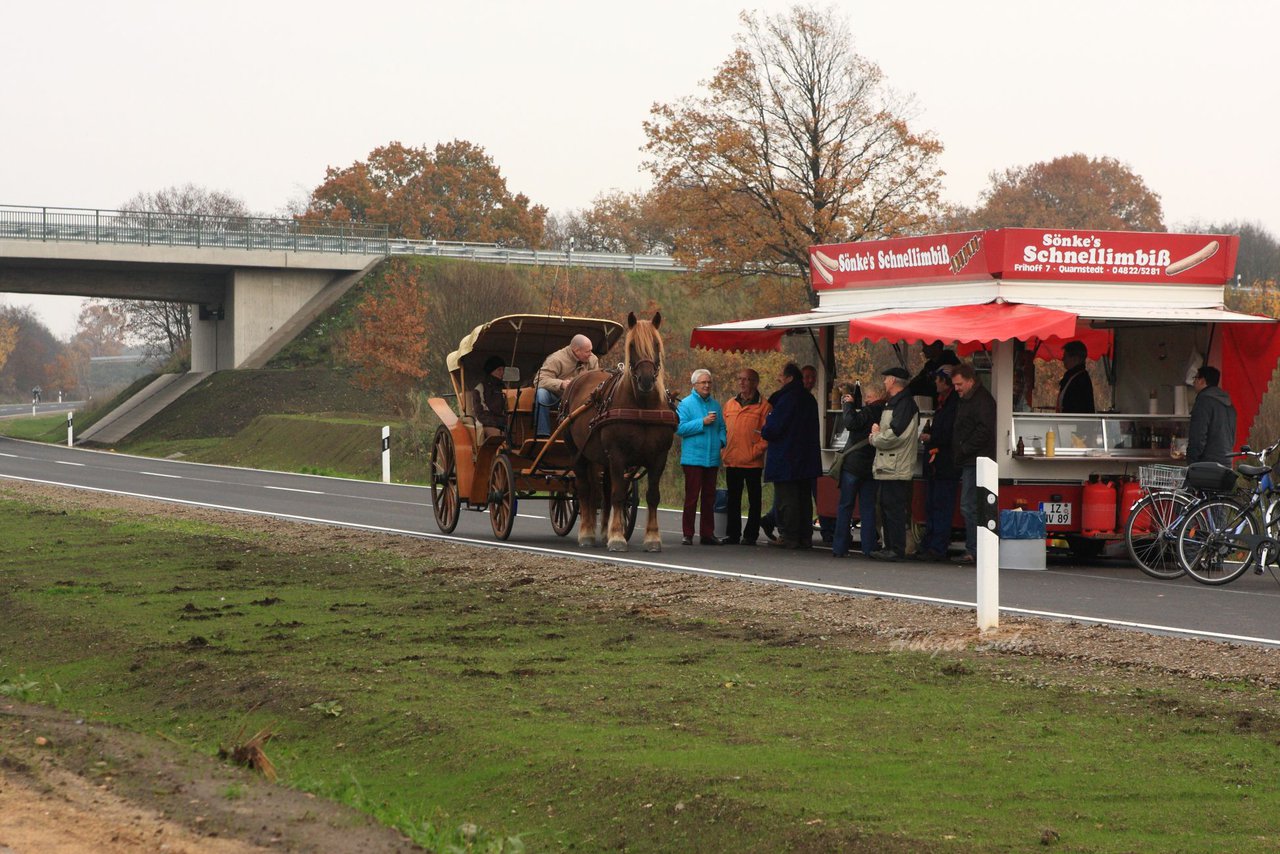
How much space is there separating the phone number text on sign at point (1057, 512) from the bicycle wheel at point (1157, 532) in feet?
2.41

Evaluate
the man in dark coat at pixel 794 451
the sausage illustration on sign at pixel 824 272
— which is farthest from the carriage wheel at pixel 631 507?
the sausage illustration on sign at pixel 824 272

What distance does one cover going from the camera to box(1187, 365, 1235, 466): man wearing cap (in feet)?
52.7

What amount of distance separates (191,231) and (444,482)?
49.5 meters

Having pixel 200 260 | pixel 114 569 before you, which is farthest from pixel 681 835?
pixel 200 260

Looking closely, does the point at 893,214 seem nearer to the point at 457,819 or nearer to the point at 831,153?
the point at 831,153

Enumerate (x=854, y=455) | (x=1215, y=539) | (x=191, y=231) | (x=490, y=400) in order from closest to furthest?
(x=1215, y=539), (x=854, y=455), (x=490, y=400), (x=191, y=231)

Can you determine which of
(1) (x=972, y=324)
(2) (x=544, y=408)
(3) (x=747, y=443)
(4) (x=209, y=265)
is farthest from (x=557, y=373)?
(4) (x=209, y=265)

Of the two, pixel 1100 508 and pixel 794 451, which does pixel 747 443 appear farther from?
pixel 1100 508

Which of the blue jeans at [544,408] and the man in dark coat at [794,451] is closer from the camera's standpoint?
the man in dark coat at [794,451]

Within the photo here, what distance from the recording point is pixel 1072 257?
55.0 ft

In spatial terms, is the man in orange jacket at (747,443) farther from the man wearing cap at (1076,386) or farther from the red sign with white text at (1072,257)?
the man wearing cap at (1076,386)

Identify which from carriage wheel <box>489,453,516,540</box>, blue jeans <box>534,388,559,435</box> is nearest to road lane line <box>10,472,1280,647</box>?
carriage wheel <box>489,453,516,540</box>

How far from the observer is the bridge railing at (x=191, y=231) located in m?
62.2

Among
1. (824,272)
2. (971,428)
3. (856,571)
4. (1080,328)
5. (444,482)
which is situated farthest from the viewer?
(444,482)
